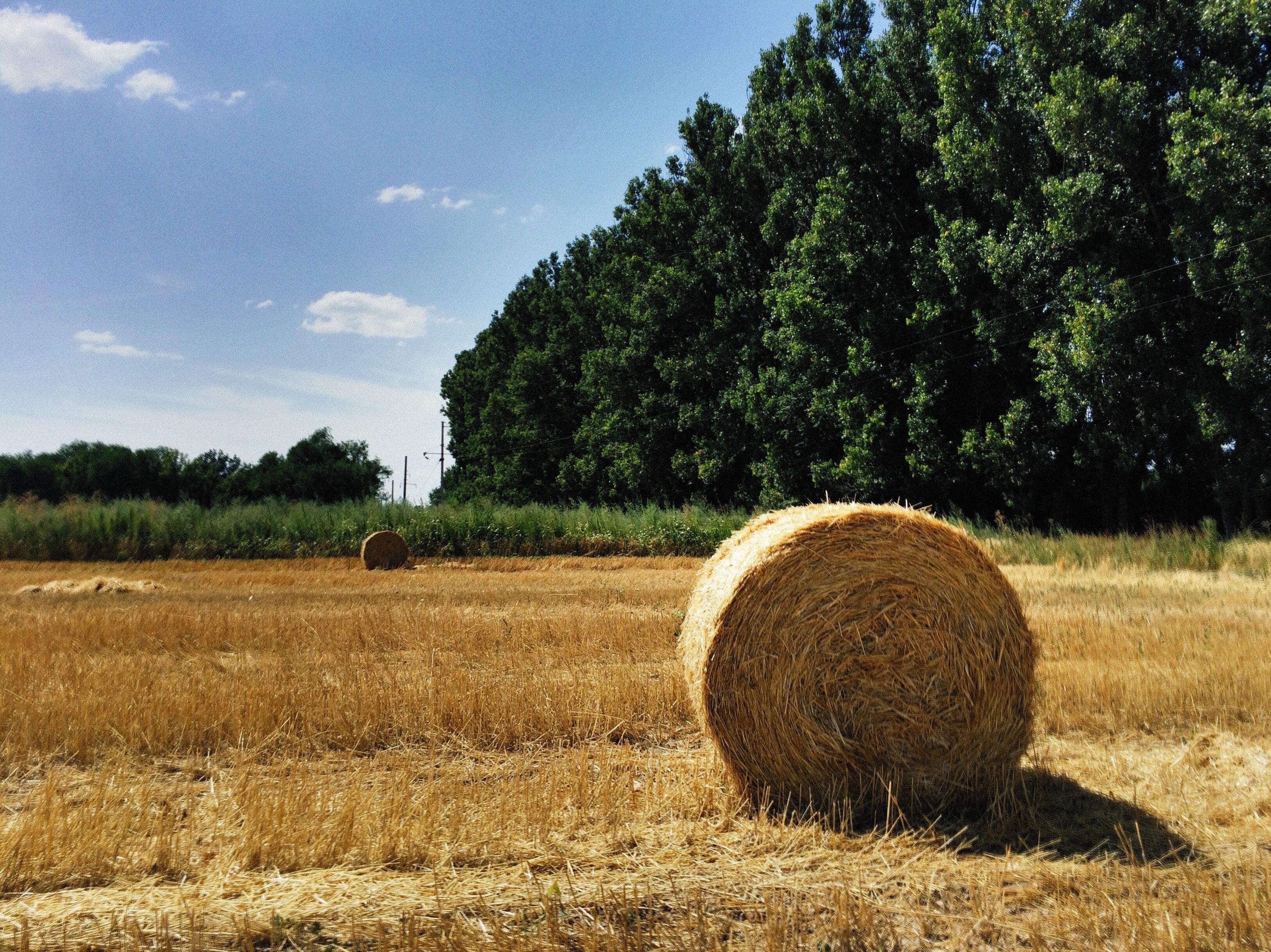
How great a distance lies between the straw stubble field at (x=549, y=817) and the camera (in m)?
3.63

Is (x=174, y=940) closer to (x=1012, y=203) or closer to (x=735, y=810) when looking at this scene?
(x=735, y=810)

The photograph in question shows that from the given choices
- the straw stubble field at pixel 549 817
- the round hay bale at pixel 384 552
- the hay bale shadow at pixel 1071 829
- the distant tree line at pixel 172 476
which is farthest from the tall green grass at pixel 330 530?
the distant tree line at pixel 172 476

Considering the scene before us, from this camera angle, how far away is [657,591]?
16.6 m

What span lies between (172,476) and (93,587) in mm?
57224

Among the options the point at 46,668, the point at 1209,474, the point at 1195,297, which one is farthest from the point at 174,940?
the point at 1209,474

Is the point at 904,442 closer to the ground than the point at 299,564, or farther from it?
farther from it

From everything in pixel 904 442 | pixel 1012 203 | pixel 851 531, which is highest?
pixel 1012 203

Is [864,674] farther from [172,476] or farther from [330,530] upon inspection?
[172,476]

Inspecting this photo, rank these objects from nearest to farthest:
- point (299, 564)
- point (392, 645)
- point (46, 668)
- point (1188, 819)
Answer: point (1188, 819) < point (46, 668) < point (392, 645) < point (299, 564)

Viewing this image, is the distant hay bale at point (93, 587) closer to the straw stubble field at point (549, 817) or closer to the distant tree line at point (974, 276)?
the straw stubble field at point (549, 817)

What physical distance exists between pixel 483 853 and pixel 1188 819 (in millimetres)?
3832

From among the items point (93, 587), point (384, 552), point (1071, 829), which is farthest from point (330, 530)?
point (1071, 829)

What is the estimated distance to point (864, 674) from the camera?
5309 mm

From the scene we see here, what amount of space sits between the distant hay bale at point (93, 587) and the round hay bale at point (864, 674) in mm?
15207
